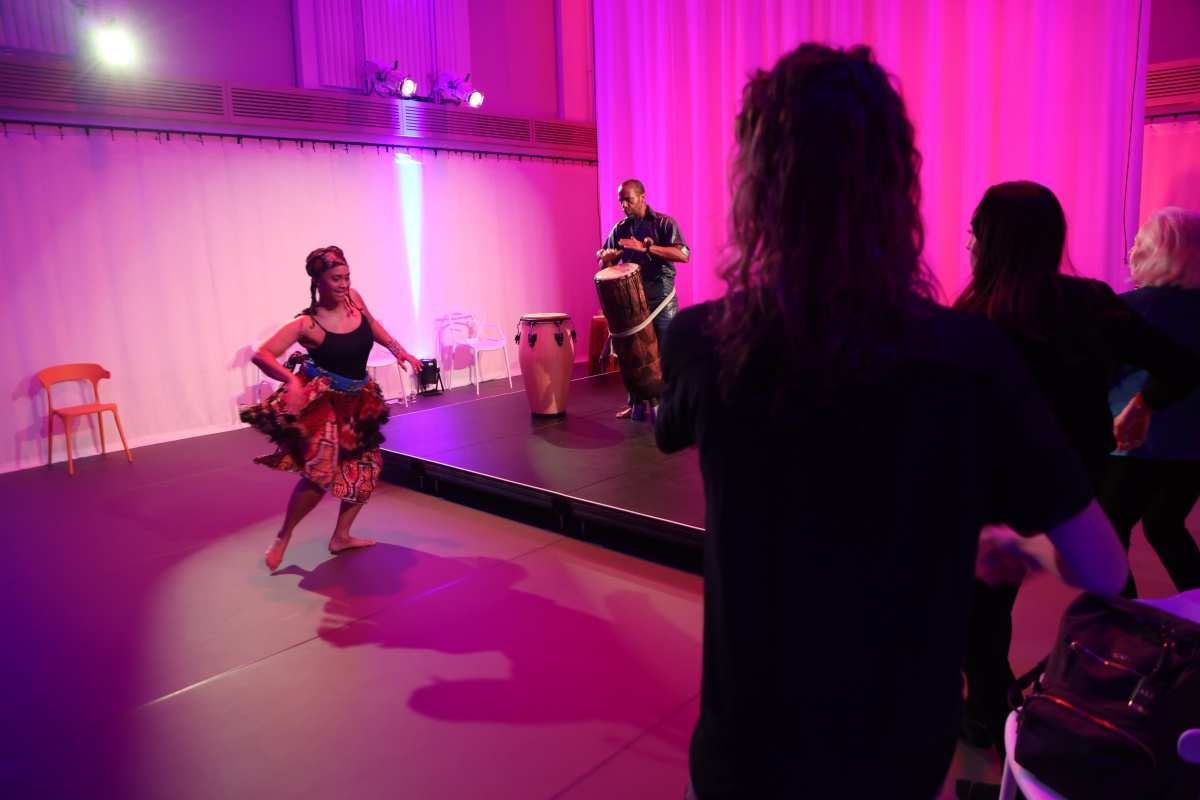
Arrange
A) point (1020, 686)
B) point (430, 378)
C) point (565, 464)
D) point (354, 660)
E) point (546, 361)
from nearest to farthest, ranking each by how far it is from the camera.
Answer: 1. point (1020, 686)
2. point (354, 660)
3. point (565, 464)
4. point (546, 361)
5. point (430, 378)

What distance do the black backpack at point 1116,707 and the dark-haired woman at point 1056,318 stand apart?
11.8 inches

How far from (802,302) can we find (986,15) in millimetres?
5671

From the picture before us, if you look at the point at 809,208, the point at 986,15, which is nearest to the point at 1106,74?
the point at 986,15

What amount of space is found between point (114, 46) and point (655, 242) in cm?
422

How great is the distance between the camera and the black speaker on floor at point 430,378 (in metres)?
7.72

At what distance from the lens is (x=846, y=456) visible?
0.77 metres

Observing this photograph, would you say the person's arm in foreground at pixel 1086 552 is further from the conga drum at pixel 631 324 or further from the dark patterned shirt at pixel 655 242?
the dark patterned shirt at pixel 655 242

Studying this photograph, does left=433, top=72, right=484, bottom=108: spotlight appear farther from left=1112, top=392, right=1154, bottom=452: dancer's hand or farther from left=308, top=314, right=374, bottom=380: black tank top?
left=1112, top=392, right=1154, bottom=452: dancer's hand

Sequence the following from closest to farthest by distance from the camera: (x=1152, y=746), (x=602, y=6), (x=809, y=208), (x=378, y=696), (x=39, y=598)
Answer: (x=809, y=208), (x=1152, y=746), (x=378, y=696), (x=39, y=598), (x=602, y=6)

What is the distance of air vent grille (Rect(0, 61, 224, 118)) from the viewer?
214 inches

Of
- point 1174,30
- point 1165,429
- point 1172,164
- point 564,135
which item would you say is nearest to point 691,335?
point 1165,429

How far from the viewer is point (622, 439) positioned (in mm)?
4977

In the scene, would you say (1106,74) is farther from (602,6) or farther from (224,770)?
(224,770)

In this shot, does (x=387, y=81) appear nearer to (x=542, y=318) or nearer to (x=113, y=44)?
(x=113, y=44)
